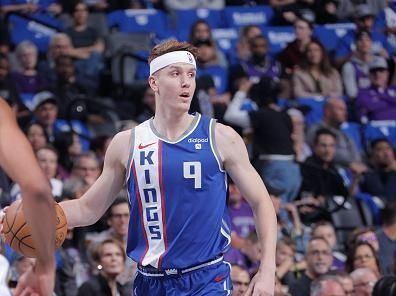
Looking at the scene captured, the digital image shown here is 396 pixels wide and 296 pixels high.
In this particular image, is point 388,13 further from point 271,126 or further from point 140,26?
point 271,126

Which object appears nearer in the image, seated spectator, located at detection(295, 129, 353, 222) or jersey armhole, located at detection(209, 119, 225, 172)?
jersey armhole, located at detection(209, 119, 225, 172)

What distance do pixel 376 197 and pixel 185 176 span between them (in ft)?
23.6

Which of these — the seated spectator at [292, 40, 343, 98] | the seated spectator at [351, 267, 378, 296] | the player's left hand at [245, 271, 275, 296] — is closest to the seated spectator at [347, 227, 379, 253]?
the seated spectator at [351, 267, 378, 296]

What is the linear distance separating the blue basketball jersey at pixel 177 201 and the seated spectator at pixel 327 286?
2925 mm

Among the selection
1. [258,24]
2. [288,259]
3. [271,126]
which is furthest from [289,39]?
[288,259]

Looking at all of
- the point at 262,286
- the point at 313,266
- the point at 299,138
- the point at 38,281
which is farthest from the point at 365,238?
the point at 38,281

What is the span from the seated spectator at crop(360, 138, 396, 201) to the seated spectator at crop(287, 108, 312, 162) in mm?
707

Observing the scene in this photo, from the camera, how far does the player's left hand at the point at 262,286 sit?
23.7ft

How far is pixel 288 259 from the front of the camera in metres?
11.7

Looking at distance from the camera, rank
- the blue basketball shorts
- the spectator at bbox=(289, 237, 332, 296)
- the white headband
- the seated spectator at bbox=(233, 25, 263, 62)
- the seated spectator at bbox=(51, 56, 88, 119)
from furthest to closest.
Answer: the seated spectator at bbox=(233, 25, 263, 62) → the seated spectator at bbox=(51, 56, 88, 119) → the spectator at bbox=(289, 237, 332, 296) → the white headband → the blue basketball shorts

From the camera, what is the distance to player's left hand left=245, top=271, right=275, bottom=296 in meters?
7.24

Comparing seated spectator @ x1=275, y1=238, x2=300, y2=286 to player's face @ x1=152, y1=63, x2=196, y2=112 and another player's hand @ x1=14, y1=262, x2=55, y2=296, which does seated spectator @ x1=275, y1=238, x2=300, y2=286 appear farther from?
another player's hand @ x1=14, y1=262, x2=55, y2=296

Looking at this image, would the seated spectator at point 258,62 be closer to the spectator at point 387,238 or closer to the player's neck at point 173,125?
the spectator at point 387,238

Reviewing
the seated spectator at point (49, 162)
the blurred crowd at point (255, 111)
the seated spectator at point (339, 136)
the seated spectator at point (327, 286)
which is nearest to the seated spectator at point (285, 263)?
the blurred crowd at point (255, 111)
